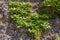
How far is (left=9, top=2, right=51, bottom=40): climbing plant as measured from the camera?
340 inches

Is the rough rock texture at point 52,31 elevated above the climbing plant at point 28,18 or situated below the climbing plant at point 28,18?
below

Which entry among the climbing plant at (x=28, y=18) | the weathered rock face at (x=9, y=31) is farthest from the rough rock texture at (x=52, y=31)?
the weathered rock face at (x=9, y=31)

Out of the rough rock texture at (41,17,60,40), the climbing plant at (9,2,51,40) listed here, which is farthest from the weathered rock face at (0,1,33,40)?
the rough rock texture at (41,17,60,40)

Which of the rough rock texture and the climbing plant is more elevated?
the climbing plant

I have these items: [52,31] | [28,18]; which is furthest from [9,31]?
[52,31]

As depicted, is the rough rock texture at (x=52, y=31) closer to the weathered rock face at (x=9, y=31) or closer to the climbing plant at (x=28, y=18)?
the climbing plant at (x=28, y=18)

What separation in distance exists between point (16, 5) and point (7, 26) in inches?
40.1

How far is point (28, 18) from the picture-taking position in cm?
898

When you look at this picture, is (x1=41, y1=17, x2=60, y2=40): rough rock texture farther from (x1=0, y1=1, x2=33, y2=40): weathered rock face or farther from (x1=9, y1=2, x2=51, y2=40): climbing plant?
(x1=0, y1=1, x2=33, y2=40): weathered rock face

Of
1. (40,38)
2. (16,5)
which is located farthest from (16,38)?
(16,5)

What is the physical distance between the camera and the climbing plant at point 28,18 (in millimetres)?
8625

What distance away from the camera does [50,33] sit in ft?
28.7

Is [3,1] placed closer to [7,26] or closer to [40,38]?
[7,26]

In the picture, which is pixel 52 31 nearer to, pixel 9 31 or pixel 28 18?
pixel 28 18
